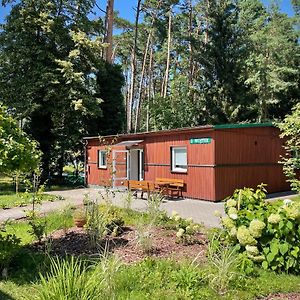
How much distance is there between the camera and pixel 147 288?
15.0 ft

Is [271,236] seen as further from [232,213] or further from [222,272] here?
[222,272]

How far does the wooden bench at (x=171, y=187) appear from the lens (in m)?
15.6

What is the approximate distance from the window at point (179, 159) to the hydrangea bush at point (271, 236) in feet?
32.8

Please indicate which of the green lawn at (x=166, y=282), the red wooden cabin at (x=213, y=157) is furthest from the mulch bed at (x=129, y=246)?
the red wooden cabin at (x=213, y=157)

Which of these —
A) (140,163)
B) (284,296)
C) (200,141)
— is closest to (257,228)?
(284,296)

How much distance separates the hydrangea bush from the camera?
5.19 m

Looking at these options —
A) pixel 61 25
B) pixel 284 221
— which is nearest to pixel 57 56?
pixel 61 25

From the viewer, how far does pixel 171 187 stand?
16.0m

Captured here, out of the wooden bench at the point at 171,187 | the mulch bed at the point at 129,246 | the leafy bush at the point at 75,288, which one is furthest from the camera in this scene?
the wooden bench at the point at 171,187

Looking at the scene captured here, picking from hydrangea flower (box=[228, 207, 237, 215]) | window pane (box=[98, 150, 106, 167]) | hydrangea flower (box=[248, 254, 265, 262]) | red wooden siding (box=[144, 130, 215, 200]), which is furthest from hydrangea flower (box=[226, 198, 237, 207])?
window pane (box=[98, 150, 106, 167])

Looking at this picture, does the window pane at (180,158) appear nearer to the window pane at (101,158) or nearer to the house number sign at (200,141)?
the house number sign at (200,141)

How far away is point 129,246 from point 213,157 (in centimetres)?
817

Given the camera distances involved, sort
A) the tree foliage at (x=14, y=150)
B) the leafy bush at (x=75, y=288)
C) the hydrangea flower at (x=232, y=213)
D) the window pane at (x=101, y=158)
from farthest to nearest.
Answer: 1. the window pane at (x=101, y=158)
2. the hydrangea flower at (x=232, y=213)
3. the tree foliage at (x=14, y=150)
4. the leafy bush at (x=75, y=288)

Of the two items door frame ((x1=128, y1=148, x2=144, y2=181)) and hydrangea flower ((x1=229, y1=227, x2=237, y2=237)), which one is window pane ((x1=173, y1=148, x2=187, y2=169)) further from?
hydrangea flower ((x1=229, y1=227, x2=237, y2=237))
